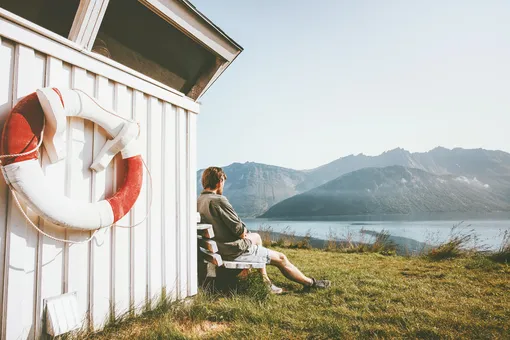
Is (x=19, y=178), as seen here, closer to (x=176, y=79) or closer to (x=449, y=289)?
(x=176, y=79)

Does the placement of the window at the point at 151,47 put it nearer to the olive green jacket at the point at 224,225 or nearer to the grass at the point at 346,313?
the olive green jacket at the point at 224,225

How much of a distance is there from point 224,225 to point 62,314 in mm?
1567

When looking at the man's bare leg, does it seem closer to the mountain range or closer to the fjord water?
the fjord water

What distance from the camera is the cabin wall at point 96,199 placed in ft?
5.12

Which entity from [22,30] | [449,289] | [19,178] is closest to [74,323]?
[19,178]

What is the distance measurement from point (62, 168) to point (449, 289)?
163 inches

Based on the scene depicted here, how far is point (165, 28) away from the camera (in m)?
2.58

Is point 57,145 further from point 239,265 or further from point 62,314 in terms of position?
point 239,265

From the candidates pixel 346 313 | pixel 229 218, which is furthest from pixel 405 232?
pixel 229 218

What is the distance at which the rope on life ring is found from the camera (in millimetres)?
1500

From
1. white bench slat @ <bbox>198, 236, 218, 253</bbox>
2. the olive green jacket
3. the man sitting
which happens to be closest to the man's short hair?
the man sitting

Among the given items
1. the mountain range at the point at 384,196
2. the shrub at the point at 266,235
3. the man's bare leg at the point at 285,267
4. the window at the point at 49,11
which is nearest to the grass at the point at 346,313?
the man's bare leg at the point at 285,267

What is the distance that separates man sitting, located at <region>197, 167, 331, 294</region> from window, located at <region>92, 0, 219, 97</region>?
1073 millimetres

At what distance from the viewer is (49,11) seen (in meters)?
2.00
